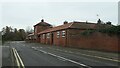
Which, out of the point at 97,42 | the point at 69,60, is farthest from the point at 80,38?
the point at 69,60

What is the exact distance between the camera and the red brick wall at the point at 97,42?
90.5 ft

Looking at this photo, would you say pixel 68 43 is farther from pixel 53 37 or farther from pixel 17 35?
pixel 17 35

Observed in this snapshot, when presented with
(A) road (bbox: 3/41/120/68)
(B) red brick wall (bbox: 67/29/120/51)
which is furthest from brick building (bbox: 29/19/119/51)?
(A) road (bbox: 3/41/120/68)

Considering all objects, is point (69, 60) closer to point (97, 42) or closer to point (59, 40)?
point (97, 42)

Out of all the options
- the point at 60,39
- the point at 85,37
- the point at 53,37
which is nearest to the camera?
the point at 85,37

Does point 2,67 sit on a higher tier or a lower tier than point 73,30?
lower

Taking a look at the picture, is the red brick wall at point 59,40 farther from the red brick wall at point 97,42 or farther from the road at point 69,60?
the road at point 69,60

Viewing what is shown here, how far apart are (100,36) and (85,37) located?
5912 millimetres

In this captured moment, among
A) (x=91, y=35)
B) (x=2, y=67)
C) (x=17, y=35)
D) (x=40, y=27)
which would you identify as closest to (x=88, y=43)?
(x=91, y=35)

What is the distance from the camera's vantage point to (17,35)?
133125mm

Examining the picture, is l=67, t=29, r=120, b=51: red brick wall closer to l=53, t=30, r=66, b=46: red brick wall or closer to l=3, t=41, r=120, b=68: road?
l=3, t=41, r=120, b=68: road

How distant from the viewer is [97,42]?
32094mm

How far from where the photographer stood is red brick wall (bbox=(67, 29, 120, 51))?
27575mm

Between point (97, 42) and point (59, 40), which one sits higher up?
point (59, 40)
